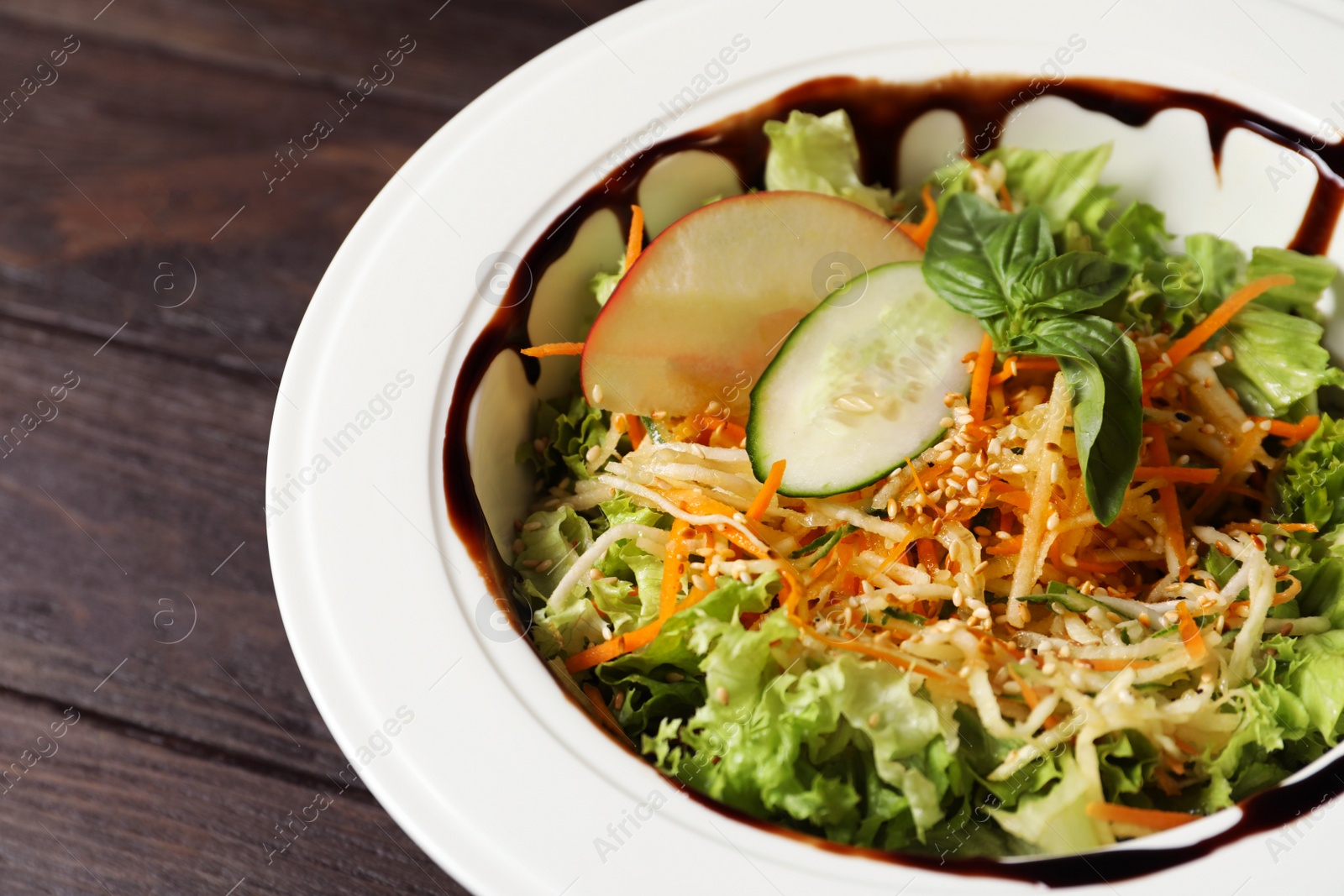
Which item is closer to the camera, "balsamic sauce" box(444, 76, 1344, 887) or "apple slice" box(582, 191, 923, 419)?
"balsamic sauce" box(444, 76, 1344, 887)

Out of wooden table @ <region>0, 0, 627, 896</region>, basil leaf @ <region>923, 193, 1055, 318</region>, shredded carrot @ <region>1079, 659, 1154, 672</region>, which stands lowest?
wooden table @ <region>0, 0, 627, 896</region>

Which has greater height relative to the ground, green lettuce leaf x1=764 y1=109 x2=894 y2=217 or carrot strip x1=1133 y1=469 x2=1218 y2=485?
green lettuce leaf x1=764 y1=109 x2=894 y2=217

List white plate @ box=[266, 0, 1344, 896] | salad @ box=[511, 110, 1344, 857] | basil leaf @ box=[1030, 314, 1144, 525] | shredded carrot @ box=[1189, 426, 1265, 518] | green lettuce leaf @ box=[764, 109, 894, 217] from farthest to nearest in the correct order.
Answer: green lettuce leaf @ box=[764, 109, 894, 217]
shredded carrot @ box=[1189, 426, 1265, 518]
basil leaf @ box=[1030, 314, 1144, 525]
salad @ box=[511, 110, 1344, 857]
white plate @ box=[266, 0, 1344, 896]

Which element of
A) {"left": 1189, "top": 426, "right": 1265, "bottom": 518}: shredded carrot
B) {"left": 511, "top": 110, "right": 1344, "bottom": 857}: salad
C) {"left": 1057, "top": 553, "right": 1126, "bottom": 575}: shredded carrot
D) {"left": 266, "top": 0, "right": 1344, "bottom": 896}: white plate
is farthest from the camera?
{"left": 1189, "top": 426, "right": 1265, "bottom": 518}: shredded carrot

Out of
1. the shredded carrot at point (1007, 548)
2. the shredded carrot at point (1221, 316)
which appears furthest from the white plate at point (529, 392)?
the shredded carrot at point (1007, 548)

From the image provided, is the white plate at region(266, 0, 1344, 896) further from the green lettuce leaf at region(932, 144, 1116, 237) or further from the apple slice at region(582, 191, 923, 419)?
the apple slice at region(582, 191, 923, 419)

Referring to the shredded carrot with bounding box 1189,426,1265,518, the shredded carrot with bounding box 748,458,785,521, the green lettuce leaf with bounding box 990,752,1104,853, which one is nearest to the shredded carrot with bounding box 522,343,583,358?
the shredded carrot with bounding box 748,458,785,521

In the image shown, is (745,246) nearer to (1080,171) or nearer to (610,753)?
(1080,171)

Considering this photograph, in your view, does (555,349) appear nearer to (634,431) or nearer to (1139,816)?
(634,431)

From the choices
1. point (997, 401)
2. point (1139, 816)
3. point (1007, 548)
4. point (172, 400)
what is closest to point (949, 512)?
point (1007, 548)

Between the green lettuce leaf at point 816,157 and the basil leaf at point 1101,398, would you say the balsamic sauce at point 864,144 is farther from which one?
the basil leaf at point 1101,398
